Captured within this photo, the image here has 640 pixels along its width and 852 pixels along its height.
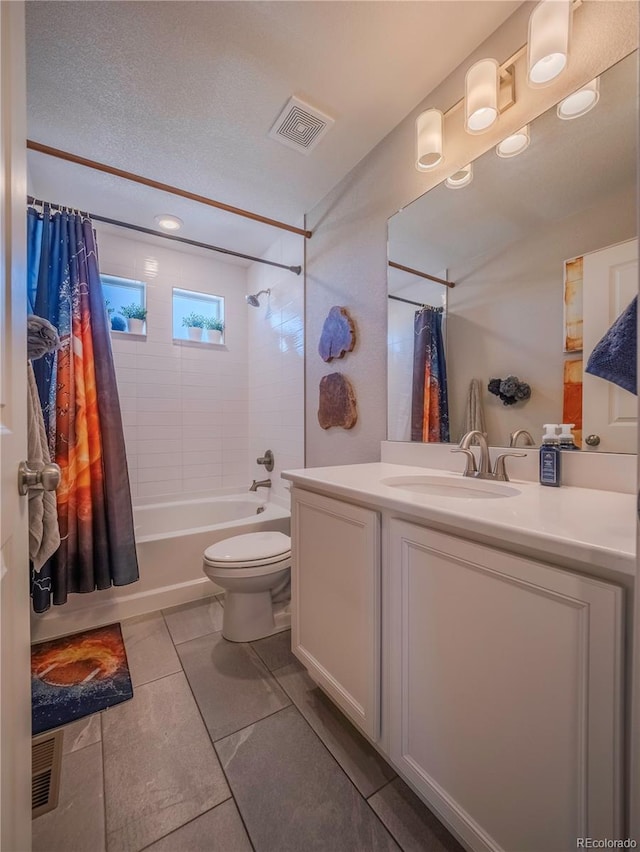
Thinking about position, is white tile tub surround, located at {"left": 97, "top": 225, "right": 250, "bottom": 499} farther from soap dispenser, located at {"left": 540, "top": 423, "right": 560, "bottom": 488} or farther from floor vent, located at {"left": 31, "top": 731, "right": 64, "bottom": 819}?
soap dispenser, located at {"left": 540, "top": 423, "right": 560, "bottom": 488}

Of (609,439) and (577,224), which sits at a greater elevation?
(577,224)

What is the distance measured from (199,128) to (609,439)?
2.10 metres

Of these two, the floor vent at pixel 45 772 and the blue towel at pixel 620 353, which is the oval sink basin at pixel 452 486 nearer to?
the blue towel at pixel 620 353

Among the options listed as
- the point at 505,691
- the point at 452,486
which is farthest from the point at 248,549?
the point at 505,691

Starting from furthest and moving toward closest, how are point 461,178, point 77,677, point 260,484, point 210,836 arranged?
point 260,484
point 77,677
point 461,178
point 210,836

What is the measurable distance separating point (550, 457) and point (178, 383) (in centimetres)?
259

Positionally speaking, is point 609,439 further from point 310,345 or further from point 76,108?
point 76,108

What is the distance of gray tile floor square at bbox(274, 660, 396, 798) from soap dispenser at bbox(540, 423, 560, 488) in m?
1.02

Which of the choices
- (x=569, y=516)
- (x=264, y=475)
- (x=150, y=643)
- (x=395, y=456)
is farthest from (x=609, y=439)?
(x=264, y=475)

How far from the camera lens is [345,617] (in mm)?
1075

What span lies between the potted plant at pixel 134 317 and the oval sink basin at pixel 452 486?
233cm

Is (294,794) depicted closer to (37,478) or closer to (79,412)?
(37,478)

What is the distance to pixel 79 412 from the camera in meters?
1.74

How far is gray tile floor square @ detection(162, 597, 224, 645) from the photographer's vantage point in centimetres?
175
